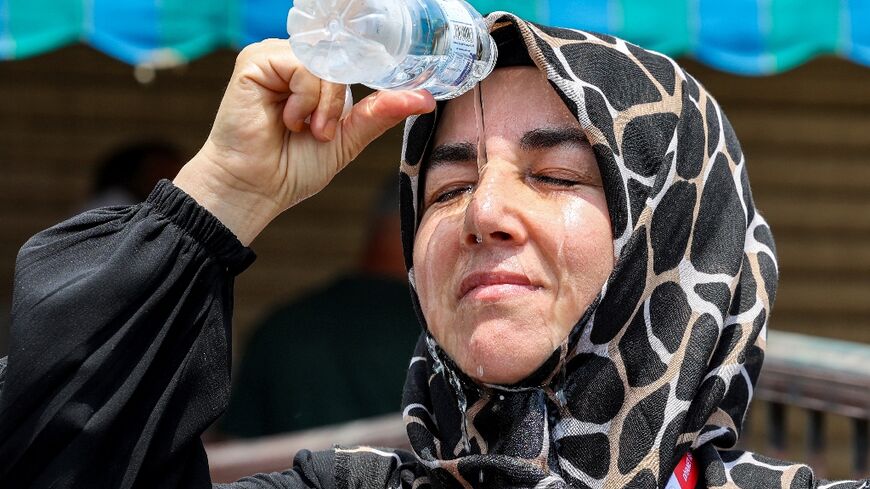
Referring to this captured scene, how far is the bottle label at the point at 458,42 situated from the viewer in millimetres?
1954

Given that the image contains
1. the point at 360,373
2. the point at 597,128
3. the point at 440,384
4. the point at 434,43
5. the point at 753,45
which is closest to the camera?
the point at 434,43

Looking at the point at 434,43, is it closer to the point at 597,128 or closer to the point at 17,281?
the point at 597,128

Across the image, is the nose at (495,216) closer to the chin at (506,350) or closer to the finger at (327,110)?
the chin at (506,350)

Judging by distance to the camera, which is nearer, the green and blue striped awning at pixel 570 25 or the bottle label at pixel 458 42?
the bottle label at pixel 458 42

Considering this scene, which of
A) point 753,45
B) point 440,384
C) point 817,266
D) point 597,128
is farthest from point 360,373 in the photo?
point 817,266

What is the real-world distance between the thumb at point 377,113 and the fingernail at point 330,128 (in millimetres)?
38

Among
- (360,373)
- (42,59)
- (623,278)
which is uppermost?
(623,278)

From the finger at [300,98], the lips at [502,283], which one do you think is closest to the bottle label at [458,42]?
the finger at [300,98]

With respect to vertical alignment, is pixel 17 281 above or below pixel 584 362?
above

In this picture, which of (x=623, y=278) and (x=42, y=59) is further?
(x=42, y=59)

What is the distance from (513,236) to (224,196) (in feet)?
1.66

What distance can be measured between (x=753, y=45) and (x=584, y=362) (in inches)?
95.3

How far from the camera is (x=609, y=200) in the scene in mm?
2055

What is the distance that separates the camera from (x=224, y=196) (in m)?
2.04
